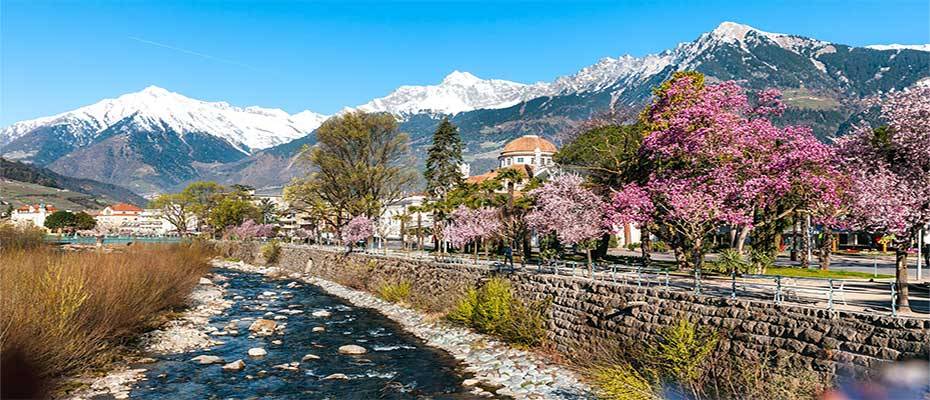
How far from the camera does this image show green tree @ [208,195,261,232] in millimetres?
108812

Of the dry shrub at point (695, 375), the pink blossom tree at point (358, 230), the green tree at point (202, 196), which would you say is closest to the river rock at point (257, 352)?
the dry shrub at point (695, 375)

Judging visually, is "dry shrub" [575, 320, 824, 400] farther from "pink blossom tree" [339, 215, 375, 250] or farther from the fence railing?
"pink blossom tree" [339, 215, 375, 250]

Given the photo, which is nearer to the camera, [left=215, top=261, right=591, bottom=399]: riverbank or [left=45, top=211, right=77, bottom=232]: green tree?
[left=215, top=261, right=591, bottom=399]: riverbank

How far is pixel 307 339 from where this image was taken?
85.0ft

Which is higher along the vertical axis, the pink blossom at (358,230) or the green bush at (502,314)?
the pink blossom at (358,230)

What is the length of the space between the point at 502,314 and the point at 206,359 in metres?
11.5

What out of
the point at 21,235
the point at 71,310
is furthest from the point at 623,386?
the point at 21,235

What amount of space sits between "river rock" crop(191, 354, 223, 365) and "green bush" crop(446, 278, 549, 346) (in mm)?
10469

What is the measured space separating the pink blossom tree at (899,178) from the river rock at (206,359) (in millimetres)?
20861

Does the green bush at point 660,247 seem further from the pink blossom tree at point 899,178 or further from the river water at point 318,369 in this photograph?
the pink blossom tree at point 899,178

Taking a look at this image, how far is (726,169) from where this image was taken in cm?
2477

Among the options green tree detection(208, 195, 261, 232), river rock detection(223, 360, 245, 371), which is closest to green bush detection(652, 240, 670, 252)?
river rock detection(223, 360, 245, 371)

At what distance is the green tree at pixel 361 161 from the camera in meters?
59.3

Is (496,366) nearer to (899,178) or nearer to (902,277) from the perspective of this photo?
(902,277)
